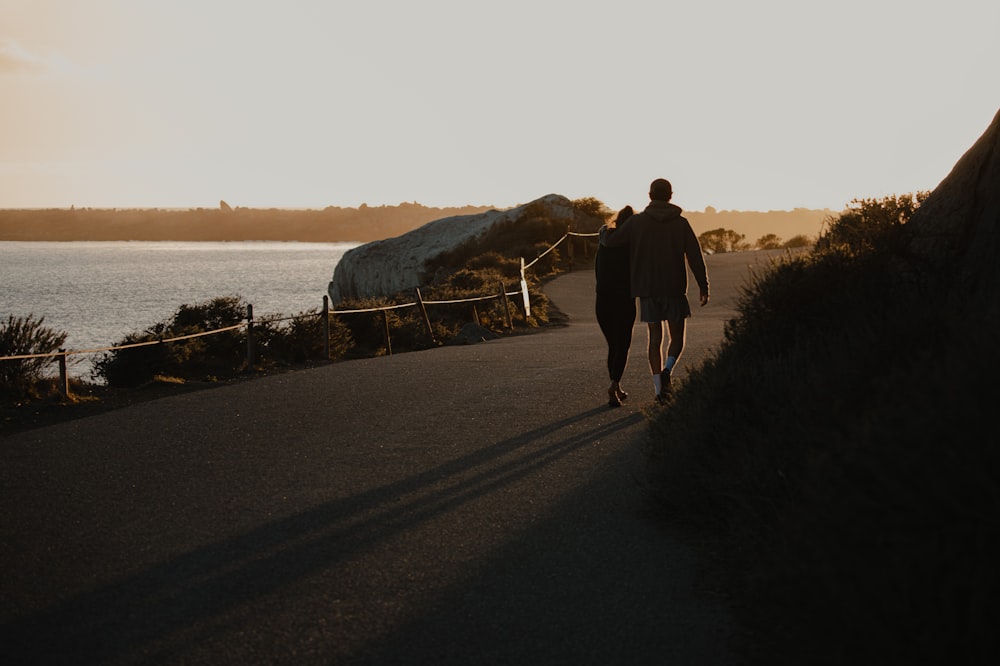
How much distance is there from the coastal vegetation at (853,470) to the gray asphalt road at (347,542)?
0.41 meters

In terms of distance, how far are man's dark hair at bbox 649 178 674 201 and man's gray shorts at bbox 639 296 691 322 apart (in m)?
1.00

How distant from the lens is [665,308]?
9938 millimetres

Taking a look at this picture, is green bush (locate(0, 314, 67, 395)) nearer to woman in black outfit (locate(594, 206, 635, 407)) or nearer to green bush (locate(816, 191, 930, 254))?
woman in black outfit (locate(594, 206, 635, 407))

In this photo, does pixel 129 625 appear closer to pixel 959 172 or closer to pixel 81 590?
pixel 81 590

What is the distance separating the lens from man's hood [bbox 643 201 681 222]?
9.84 metres

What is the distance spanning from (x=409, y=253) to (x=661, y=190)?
1414 inches

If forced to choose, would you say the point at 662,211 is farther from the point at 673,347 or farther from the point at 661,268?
the point at 673,347

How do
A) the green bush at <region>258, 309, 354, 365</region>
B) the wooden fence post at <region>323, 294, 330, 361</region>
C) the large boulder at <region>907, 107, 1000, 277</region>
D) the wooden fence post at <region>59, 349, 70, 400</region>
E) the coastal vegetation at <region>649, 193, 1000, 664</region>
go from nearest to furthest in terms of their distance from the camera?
the coastal vegetation at <region>649, 193, 1000, 664</region> → the large boulder at <region>907, 107, 1000, 277</region> → the wooden fence post at <region>59, 349, 70, 400</region> → the wooden fence post at <region>323, 294, 330, 361</region> → the green bush at <region>258, 309, 354, 365</region>

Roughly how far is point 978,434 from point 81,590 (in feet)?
14.3

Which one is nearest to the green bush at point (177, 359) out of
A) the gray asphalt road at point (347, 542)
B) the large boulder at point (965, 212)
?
the gray asphalt road at point (347, 542)

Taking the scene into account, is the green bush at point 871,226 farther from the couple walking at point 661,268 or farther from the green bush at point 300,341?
the green bush at point 300,341

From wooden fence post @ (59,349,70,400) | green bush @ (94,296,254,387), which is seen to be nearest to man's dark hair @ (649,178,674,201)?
wooden fence post @ (59,349,70,400)

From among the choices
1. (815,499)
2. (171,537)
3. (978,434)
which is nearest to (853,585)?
(815,499)

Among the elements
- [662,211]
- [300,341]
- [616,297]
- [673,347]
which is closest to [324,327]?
[300,341]
